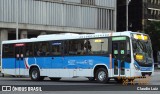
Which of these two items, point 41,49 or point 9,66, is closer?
point 41,49

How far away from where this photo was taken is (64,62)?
2781 cm

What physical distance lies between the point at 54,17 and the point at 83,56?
45.0 meters

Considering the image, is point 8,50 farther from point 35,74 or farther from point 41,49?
point 41,49

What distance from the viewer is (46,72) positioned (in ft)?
95.8

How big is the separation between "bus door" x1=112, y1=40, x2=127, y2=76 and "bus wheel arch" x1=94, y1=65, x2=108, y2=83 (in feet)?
2.15

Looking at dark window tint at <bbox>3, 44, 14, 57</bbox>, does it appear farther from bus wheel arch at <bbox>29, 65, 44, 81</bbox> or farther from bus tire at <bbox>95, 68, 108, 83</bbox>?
bus tire at <bbox>95, 68, 108, 83</bbox>

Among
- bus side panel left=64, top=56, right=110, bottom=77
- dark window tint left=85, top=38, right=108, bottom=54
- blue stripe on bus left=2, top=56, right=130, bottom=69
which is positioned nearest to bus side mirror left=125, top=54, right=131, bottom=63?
blue stripe on bus left=2, top=56, right=130, bottom=69

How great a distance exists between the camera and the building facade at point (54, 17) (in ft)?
215

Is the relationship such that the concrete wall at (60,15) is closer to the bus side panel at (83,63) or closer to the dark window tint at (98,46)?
the bus side panel at (83,63)

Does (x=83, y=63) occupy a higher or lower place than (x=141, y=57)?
lower

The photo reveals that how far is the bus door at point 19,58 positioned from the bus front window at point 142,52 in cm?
964

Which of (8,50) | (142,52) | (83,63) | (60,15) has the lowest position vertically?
(83,63)

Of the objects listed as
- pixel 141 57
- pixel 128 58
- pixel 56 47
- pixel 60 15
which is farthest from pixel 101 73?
pixel 60 15

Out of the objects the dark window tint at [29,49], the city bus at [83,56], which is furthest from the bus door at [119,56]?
the dark window tint at [29,49]
